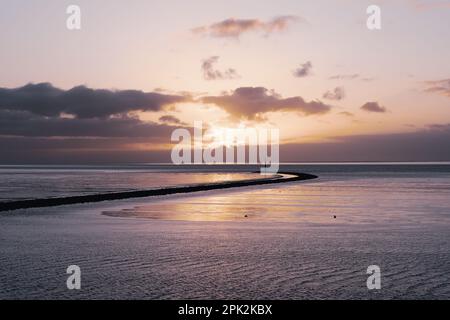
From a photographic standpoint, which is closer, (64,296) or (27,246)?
(64,296)

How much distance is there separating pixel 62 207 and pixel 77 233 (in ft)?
42.0

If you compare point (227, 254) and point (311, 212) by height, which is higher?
point (227, 254)

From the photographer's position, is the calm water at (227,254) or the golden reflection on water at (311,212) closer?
the calm water at (227,254)

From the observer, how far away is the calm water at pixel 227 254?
1077 cm

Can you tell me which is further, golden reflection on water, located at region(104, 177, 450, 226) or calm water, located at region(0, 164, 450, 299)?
golden reflection on water, located at region(104, 177, 450, 226)

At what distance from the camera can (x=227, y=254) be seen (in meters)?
15.0

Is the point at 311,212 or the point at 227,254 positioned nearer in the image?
the point at 227,254

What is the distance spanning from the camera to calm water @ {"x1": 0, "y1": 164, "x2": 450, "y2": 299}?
35.3 feet

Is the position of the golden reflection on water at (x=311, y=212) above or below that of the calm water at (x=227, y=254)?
below

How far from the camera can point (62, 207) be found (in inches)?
1257

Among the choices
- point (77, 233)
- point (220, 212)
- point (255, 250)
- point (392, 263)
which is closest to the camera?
point (392, 263)

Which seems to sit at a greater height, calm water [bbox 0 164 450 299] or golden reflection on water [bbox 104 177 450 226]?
calm water [bbox 0 164 450 299]
